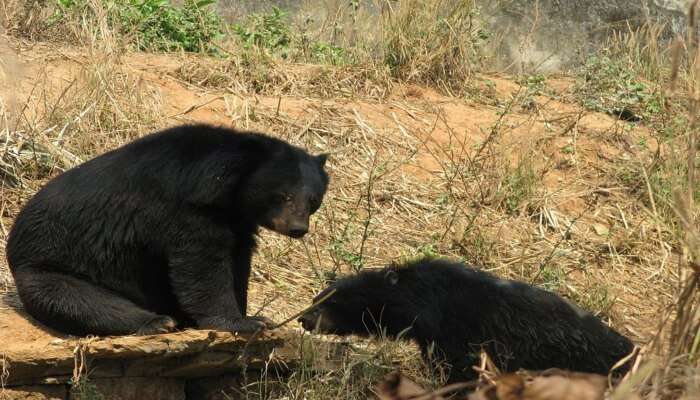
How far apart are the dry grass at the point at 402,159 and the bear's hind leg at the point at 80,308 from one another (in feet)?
3.43

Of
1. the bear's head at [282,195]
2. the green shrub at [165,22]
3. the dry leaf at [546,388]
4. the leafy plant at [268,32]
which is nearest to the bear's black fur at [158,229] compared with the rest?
the bear's head at [282,195]

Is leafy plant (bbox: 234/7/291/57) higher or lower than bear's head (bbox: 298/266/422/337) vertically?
higher

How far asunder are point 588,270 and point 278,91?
3614 mm

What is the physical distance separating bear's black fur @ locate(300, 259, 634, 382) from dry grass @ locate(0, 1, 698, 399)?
0.85 feet

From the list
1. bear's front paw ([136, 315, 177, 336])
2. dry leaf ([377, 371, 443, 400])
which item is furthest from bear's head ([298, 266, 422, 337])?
dry leaf ([377, 371, 443, 400])

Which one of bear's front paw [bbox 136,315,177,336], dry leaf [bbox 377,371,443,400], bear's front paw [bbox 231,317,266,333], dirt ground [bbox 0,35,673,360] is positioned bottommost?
dirt ground [bbox 0,35,673,360]

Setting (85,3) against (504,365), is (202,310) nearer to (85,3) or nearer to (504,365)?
(504,365)

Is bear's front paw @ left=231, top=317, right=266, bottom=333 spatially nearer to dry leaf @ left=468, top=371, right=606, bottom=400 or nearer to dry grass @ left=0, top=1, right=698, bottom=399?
dry grass @ left=0, top=1, right=698, bottom=399

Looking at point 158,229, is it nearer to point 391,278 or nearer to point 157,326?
point 157,326

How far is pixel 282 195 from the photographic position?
614 cm

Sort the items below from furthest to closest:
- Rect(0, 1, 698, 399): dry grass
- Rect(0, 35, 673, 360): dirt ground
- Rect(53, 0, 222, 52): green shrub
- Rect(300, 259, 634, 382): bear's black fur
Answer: Rect(53, 0, 222, 52): green shrub → Rect(0, 35, 673, 360): dirt ground → Rect(0, 1, 698, 399): dry grass → Rect(300, 259, 634, 382): bear's black fur

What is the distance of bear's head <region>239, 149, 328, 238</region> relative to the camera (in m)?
6.07

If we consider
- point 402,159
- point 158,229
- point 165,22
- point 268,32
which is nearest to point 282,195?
point 158,229

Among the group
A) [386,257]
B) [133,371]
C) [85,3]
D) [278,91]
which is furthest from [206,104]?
[133,371]
